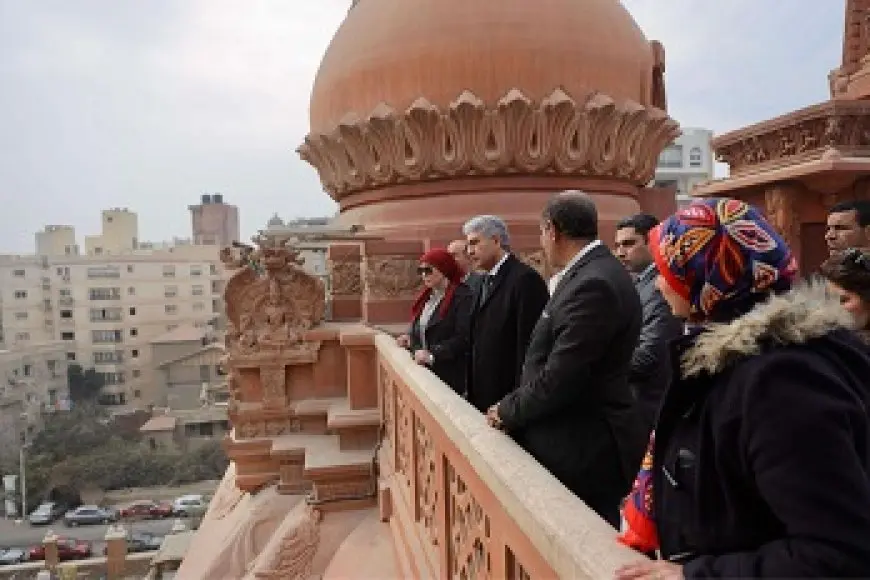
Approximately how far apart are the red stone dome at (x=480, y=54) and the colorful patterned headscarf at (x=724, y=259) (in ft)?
15.3

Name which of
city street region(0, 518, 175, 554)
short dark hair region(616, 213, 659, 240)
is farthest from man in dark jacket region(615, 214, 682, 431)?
city street region(0, 518, 175, 554)

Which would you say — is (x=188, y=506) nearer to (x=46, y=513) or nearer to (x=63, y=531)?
(x=63, y=531)

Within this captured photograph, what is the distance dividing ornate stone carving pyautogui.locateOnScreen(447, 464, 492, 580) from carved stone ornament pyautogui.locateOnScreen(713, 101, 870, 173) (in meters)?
4.08

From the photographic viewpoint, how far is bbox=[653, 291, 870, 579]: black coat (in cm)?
93

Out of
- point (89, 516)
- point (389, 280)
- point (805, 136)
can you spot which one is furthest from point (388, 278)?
point (89, 516)

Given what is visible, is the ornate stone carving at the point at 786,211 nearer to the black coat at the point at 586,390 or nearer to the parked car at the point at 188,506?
the black coat at the point at 586,390

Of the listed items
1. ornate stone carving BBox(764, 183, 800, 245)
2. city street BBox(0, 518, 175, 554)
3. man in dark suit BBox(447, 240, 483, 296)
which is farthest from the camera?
city street BBox(0, 518, 175, 554)

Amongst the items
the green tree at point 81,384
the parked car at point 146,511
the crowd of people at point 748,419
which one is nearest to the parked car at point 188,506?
the parked car at point 146,511

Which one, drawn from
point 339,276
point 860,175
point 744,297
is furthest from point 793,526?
point 339,276

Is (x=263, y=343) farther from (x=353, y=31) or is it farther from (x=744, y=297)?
(x=744, y=297)

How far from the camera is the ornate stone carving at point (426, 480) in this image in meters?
2.83

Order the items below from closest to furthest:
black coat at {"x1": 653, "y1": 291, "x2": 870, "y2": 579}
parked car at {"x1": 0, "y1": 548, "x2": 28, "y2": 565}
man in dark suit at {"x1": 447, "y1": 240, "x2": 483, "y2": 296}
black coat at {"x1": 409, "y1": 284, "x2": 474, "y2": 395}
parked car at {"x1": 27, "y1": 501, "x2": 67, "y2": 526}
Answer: black coat at {"x1": 653, "y1": 291, "x2": 870, "y2": 579}, black coat at {"x1": 409, "y1": 284, "x2": 474, "y2": 395}, man in dark suit at {"x1": 447, "y1": 240, "x2": 483, "y2": 296}, parked car at {"x1": 0, "y1": 548, "x2": 28, "y2": 565}, parked car at {"x1": 27, "y1": 501, "x2": 67, "y2": 526}

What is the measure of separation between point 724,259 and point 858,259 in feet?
4.85

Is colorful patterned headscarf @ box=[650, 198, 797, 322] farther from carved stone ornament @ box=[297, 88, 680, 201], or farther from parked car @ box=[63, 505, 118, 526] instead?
parked car @ box=[63, 505, 118, 526]
